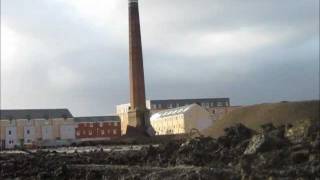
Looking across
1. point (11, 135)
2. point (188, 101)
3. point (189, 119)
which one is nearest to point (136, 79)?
point (189, 119)

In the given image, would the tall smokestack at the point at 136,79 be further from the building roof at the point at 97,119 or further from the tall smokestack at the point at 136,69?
the building roof at the point at 97,119

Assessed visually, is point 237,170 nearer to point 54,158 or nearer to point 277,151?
point 277,151

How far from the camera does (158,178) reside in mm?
20156

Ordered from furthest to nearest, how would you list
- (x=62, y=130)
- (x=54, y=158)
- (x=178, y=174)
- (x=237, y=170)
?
(x=62, y=130) < (x=54, y=158) < (x=178, y=174) < (x=237, y=170)

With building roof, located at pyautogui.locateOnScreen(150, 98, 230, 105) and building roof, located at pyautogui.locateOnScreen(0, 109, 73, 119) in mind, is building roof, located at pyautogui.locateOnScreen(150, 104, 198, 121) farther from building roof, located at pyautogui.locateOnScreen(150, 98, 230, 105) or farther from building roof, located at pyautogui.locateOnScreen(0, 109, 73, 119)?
building roof, located at pyautogui.locateOnScreen(0, 109, 73, 119)

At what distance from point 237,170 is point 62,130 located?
10294cm

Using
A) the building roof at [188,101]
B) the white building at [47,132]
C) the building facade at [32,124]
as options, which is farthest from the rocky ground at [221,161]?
the building roof at [188,101]

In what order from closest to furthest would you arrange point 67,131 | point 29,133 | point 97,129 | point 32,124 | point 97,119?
point 29,133, point 32,124, point 67,131, point 97,129, point 97,119

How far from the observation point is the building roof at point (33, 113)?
11756cm

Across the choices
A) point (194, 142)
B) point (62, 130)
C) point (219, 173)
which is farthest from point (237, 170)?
point (62, 130)

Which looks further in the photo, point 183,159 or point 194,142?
point 194,142

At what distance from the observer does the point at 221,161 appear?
21578 mm

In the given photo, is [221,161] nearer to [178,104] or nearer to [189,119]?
[189,119]

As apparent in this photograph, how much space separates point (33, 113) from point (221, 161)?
103 metres
